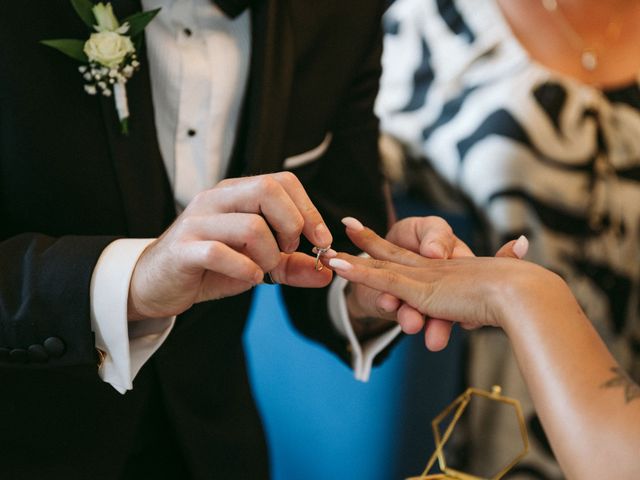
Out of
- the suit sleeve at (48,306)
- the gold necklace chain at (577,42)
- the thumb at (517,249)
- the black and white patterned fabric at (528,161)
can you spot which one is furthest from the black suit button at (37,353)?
the gold necklace chain at (577,42)

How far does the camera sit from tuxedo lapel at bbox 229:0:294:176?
110 cm

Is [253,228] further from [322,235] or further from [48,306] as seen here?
[48,306]

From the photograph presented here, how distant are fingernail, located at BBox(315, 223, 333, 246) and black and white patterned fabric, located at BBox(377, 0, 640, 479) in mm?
854

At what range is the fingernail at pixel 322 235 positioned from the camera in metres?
0.89

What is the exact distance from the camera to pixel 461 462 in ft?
5.93

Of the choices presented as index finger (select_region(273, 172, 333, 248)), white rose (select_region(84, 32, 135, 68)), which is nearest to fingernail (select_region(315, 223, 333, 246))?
index finger (select_region(273, 172, 333, 248))

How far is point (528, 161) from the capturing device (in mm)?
1650

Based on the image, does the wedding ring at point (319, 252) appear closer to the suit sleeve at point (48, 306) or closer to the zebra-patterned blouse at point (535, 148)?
the suit sleeve at point (48, 306)

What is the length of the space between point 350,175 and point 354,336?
302 millimetres

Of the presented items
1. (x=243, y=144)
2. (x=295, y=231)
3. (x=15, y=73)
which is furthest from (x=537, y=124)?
(x=15, y=73)

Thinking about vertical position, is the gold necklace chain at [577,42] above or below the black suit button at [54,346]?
above

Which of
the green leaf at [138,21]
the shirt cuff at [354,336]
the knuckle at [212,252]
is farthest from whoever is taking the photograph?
the shirt cuff at [354,336]

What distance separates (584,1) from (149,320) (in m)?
1.42

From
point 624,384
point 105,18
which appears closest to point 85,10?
point 105,18
